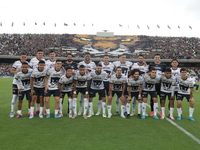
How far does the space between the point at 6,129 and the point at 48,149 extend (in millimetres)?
1994

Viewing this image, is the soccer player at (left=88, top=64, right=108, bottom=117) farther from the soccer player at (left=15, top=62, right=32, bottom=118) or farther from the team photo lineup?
the soccer player at (left=15, top=62, right=32, bottom=118)

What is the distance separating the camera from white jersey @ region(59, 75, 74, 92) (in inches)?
284

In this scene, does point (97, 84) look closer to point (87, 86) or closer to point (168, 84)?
point (87, 86)

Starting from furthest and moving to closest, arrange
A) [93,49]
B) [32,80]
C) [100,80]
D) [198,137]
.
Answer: [93,49]
[100,80]
[32,80]
[198,137]

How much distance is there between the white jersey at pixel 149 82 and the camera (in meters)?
7.36

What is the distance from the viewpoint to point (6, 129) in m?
5.69

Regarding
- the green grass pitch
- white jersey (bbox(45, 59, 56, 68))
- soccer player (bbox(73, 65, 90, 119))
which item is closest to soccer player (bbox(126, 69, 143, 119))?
the green grass pitch

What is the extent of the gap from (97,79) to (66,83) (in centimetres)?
114

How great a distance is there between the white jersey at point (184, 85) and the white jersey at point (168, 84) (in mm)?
198

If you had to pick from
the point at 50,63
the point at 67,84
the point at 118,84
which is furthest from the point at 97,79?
the point at 50,63

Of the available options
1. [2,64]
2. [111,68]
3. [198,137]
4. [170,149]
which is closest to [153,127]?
[198,137]

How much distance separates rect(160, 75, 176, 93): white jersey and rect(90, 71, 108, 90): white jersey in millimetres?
2025

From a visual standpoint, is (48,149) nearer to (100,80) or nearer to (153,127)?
(153,127)

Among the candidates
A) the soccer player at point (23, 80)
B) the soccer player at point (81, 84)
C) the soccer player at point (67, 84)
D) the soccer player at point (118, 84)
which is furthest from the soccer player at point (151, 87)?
the soccer player at point (23, 80)
